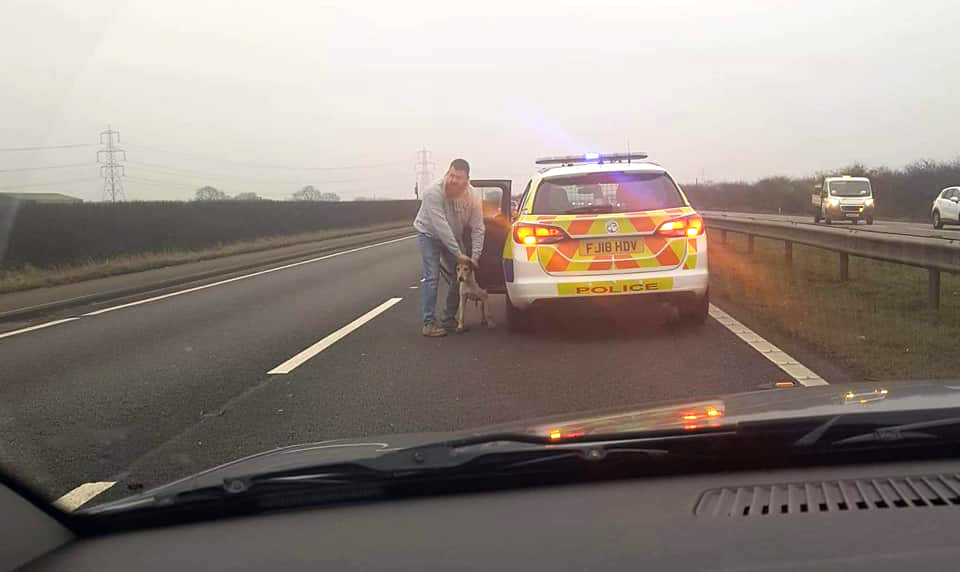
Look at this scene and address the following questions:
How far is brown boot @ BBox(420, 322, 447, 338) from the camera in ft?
29.2

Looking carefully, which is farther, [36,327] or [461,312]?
[36,327]

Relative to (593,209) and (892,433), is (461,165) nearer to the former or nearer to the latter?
(593,209)

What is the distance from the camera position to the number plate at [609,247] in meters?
7.99

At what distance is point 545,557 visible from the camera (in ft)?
7.59

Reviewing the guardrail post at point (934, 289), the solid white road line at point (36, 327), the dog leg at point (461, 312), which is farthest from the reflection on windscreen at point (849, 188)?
the solid white road line at point (36, 327)

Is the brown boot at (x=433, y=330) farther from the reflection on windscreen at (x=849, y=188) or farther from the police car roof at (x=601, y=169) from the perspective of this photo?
the reflection on windscreen at (x=849, y=188)

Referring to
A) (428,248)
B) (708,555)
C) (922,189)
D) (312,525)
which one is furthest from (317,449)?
(922,189)

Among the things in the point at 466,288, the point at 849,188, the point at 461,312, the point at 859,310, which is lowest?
the point at 859,310

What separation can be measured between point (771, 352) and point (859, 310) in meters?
2.99

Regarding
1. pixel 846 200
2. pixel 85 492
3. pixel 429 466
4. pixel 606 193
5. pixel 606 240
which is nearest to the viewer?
pixel 429 466

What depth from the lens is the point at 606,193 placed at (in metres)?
8.27

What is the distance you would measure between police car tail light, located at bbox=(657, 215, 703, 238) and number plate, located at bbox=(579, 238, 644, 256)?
11.6 inches

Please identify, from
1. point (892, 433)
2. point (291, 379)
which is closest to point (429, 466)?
point (892, 433)

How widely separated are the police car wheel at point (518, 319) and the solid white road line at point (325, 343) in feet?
5.69
